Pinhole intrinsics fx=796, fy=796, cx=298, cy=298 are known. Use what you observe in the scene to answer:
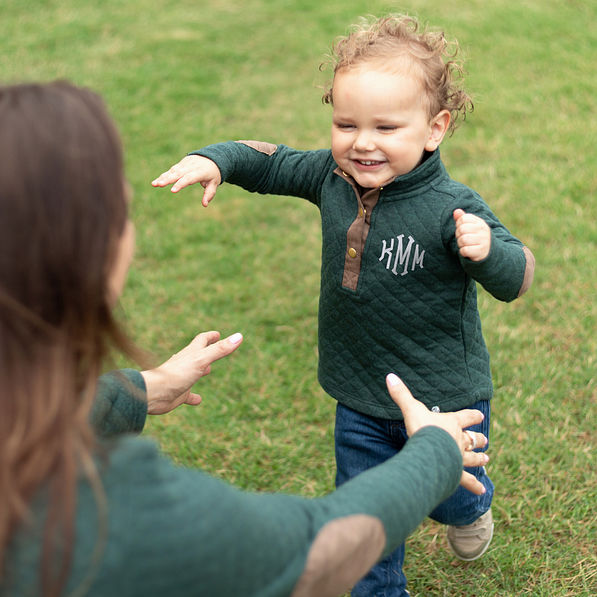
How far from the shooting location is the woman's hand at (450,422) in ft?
5.41

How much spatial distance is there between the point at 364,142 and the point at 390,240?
0.86ft

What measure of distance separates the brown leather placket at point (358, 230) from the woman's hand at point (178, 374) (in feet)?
1.17

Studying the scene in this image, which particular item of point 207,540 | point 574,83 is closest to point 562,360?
point 207,540

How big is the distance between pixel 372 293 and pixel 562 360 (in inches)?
63.1

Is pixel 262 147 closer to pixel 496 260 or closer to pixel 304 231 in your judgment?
pixel 496 260

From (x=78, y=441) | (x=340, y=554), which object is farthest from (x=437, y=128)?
(x=78, y=441)

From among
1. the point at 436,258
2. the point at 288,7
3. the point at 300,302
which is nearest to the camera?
the point at 436,258

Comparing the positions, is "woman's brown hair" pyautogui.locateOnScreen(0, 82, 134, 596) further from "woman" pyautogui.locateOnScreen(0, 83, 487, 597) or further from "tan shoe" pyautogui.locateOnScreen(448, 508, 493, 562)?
"tan shoe" pyautogui.locateOnScreen(448, 508, 493, 562)

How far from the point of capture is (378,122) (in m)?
2.02

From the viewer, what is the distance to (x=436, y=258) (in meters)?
2.05

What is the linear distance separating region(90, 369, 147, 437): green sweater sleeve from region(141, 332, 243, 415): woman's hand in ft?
0.19

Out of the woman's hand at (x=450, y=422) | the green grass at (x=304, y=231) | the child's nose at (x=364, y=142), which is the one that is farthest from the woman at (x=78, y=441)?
the green grass at (x=304, y=231)

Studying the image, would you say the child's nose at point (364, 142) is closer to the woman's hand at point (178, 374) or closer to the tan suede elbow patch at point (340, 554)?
the woman's hand at point (178, 374)

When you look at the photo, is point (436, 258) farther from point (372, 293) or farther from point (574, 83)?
point (574, 83)
